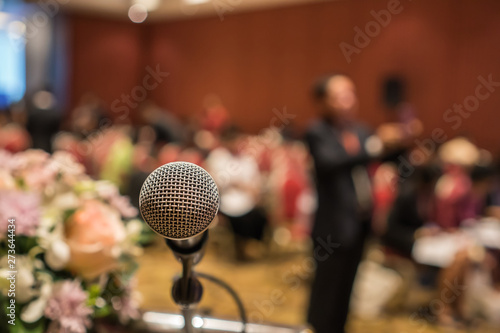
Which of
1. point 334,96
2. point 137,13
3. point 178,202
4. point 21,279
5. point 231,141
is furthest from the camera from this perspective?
point 137,13

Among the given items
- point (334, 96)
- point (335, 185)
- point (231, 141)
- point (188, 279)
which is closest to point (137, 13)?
point (231, 141)

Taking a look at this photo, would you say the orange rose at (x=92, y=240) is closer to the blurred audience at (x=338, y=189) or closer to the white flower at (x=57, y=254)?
the white flower at (x=57, y=254)

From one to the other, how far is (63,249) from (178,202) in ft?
1.15

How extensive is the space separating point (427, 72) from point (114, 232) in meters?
6.99

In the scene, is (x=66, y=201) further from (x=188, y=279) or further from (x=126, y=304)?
(x=188, y=279)

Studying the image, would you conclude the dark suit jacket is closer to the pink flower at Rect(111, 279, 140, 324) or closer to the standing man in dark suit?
the standing man in dark suit

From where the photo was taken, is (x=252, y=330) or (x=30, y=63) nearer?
(x=252, y=330)

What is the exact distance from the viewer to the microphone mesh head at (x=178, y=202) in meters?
0.52

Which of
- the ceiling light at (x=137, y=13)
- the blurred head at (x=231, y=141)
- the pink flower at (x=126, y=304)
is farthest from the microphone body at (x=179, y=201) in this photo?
the ceiling light at (x=137, y=13)

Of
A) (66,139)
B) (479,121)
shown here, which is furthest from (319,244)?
(479,121)

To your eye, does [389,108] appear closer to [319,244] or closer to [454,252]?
[454,252]

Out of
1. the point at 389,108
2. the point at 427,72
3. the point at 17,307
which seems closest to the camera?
the point at 17,307

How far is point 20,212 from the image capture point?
762mm

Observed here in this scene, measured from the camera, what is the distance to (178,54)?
10492 millimetres
